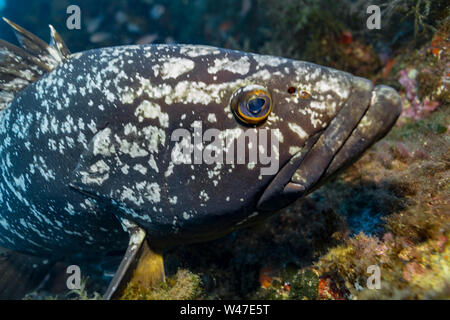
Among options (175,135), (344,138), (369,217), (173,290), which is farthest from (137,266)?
(369,217)

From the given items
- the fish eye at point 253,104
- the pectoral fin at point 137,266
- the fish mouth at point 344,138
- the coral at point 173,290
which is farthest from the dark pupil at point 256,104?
the coral at point 173,290

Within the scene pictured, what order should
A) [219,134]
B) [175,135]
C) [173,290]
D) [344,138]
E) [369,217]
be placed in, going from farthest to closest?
[369,217] → [173,290] → [175,135] → [219,134] → [344,138]

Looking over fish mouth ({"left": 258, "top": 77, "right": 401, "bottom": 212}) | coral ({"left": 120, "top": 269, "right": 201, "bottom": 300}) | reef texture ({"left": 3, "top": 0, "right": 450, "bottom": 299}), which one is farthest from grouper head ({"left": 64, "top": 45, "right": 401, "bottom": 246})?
reef texture ({"left": 3, "top": 0, "right": 450, "bottom": 299})

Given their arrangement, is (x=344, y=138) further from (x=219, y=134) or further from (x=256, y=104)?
(x=219, y=134)

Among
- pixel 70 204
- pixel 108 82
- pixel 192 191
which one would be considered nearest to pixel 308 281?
pixel 192 191

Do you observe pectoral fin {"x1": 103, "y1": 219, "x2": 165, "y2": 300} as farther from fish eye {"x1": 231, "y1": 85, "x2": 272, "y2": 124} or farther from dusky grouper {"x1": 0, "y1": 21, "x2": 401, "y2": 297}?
fish eye {"x1": 231, "y1": 85, "x2": 272, "y2": 124}

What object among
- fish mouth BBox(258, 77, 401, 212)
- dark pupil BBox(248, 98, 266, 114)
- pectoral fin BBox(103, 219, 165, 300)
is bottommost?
pectoral fin BBox(103, 219, 165, 300)
